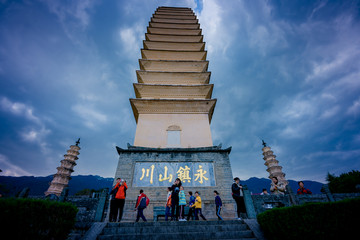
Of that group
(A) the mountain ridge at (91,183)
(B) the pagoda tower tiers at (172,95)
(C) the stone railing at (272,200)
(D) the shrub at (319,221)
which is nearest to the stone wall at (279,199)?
(C) the stone railing at (272,200)

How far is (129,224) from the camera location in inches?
188

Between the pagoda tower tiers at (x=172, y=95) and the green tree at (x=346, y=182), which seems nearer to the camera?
the pagoda tower tiers at (x=172, y=95)

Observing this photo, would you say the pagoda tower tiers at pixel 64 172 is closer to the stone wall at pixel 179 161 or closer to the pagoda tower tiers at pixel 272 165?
the stone wall at pixel 179 161

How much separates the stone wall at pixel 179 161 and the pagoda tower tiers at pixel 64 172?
46.8 feet

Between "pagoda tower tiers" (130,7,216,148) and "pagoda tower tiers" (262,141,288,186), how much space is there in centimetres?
1116

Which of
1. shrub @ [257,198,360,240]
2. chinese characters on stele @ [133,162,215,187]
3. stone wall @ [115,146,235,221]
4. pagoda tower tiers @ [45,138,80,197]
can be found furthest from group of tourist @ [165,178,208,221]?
pagoda tower tiers @ [45,138,80,197]

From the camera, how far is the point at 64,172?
741 inches

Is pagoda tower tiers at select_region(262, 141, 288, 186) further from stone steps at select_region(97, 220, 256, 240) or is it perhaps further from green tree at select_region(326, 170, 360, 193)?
stone steps at select_region(97, 220, 256, 240)

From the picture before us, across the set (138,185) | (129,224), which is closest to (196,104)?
(138,185)

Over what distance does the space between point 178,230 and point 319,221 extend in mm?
3250

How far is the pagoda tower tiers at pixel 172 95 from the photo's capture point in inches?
442

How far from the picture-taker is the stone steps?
170 inches

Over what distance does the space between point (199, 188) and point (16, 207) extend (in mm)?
6494

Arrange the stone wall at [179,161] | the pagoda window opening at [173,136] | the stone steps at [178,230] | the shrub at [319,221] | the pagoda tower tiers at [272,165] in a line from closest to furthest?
the shrub at [319,221], the stone steps at [178,230], the stone wall at [179,161], the pagoda window opening at [173,136], the pagoda tower tiers at [272,165]
